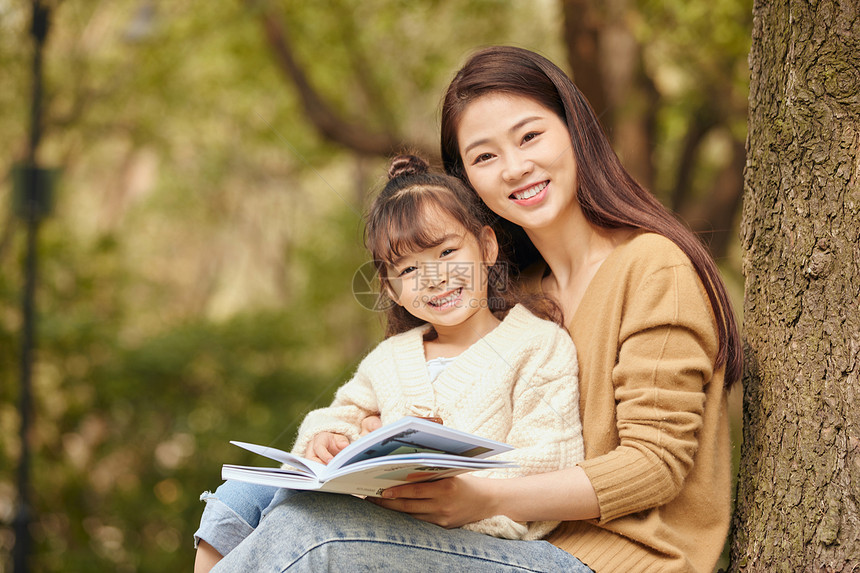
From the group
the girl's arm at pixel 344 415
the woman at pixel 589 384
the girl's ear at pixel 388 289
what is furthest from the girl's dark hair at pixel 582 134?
the girl's arm at pixel 344 415

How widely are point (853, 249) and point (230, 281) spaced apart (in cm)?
1270

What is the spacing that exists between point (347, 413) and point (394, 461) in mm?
847

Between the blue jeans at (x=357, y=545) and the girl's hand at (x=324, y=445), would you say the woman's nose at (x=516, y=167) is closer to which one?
the girl's hand at (x=324, y=445)

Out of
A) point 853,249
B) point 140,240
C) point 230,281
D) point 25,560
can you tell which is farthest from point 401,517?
point 230,281

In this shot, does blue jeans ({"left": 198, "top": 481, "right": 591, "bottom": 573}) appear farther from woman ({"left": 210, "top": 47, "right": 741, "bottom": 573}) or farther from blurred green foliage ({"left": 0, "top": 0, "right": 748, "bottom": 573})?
blurred green foliage ({"left": 0, "top": 0, "right": 748, "bottom": 573})

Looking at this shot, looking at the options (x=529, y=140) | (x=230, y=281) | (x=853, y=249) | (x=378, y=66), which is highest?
(x=378, y=66)

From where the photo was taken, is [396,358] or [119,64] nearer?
[396,358]

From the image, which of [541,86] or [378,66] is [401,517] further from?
[378,66]

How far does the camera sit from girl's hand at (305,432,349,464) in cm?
204

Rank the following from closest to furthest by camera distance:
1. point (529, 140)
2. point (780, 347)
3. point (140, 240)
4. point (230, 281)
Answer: point (780, 347), point (529, 140), point (140, 240), point (230, 281)

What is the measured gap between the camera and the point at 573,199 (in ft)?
7.23

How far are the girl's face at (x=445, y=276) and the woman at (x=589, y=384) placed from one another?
0.16 metres

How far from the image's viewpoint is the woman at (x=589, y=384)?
1688 mm

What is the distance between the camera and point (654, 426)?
5.92ft
